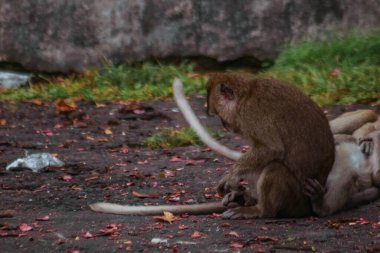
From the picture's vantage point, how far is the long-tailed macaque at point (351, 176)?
572 centimetres

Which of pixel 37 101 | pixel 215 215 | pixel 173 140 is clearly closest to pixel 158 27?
pixel 37 101

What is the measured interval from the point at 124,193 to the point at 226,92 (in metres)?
1.29

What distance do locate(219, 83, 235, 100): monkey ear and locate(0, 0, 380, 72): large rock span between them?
597 cm

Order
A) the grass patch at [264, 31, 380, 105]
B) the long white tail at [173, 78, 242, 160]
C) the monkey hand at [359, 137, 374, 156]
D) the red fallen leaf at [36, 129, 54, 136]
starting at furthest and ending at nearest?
the grass patch at [264, 31, 380, 105] < the red fallen leaf at [36, 129, 54, 136] < the monkey hand at [359, 137, 374, 156] < the long white tail at [173, 78, 242, 160]

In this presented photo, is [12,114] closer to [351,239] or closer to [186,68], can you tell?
[186,68]

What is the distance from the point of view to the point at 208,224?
18.3ft

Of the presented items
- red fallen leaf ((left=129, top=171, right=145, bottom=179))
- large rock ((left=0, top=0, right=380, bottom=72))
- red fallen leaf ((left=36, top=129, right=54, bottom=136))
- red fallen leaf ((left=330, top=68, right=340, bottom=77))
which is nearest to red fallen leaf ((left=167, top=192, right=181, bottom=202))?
red fallen leaf ((left=129, top=171, right=145, bottom=179))

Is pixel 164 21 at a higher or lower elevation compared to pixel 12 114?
higher

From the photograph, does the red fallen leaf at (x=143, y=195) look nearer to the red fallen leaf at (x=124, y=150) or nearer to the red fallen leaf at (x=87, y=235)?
the red fallen leaf at (x=87, y=235)

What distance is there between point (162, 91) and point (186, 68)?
0.95 meters

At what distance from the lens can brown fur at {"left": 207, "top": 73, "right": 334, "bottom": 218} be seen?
556 centimetres

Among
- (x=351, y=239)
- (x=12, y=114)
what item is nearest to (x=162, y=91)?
(x=12, y=114)

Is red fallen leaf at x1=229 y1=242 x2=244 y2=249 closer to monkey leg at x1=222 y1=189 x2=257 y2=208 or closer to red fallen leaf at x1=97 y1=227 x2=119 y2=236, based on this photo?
red fallen leaf at x1=97 y1=227 x2=119 y2=236

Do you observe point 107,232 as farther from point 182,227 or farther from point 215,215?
point 215,215
